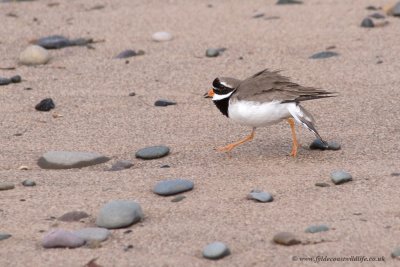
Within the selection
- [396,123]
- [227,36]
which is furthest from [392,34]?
[396,123]

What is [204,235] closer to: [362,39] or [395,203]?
[395,203]

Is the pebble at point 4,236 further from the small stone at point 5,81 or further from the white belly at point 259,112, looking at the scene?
the small stone at point 5,81

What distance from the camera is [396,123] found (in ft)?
22.7

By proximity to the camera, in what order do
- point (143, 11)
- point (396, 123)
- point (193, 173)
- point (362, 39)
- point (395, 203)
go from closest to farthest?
1. point (395, 203)
2. point (193, 173)
3. point (396, 123)
4. point (362, 39)
5. point (143, 11)

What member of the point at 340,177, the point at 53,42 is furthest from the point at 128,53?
the point at 340,177

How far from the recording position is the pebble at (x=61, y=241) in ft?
16.1

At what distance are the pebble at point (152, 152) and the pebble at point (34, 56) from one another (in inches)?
102

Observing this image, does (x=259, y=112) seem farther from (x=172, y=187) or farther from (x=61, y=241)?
(x=61, y=241)

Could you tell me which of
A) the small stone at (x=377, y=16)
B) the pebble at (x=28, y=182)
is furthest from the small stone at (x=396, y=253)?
the small stone at (x=377, y=16)

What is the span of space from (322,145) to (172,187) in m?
1.38

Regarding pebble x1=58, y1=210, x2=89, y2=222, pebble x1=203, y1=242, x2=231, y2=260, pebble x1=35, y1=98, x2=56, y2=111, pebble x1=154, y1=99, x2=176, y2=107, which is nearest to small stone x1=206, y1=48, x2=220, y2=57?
pebble x1=154, y1=99, x2=176, y2=107

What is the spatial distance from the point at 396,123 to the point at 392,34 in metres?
2.39

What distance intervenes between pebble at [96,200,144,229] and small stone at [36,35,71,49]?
13.9ft

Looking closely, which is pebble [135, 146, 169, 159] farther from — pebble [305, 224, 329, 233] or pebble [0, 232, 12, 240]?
pebble [305, 224, 329, 233]
